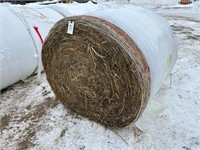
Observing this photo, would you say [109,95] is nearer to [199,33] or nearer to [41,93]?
[41,93]

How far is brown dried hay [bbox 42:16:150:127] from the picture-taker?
2.17 meters

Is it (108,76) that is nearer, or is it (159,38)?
(108,76)

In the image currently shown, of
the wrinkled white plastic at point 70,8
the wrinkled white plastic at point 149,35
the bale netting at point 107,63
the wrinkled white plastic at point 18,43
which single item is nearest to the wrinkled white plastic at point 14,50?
the wrinkled white plastic at point 18,43

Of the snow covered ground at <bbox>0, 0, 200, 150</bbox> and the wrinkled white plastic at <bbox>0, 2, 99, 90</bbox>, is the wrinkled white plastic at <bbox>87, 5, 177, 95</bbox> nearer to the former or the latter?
the snow covered ground at <bbox>0, 0, 200, 150</bbox>

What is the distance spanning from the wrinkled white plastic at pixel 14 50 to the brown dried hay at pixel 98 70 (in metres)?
0.82

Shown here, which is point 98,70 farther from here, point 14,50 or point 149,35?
point 14,50

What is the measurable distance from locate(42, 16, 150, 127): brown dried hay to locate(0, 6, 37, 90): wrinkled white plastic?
0.82 m

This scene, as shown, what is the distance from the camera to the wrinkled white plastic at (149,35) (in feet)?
7.54

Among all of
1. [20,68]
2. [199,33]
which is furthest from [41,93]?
[199,33]

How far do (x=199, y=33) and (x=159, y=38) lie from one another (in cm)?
470

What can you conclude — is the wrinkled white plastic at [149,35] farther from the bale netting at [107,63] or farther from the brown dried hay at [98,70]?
the brown dried hay at [98,70]

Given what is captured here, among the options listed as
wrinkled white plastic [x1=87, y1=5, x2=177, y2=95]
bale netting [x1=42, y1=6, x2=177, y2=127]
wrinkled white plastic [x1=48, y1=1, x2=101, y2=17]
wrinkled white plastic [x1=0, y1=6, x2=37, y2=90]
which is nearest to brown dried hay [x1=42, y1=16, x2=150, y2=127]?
bale netting [x1=42, y1=6, x2=177, y2=127]

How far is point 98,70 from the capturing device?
94.3 inches

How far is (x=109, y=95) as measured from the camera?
2.44 metres
